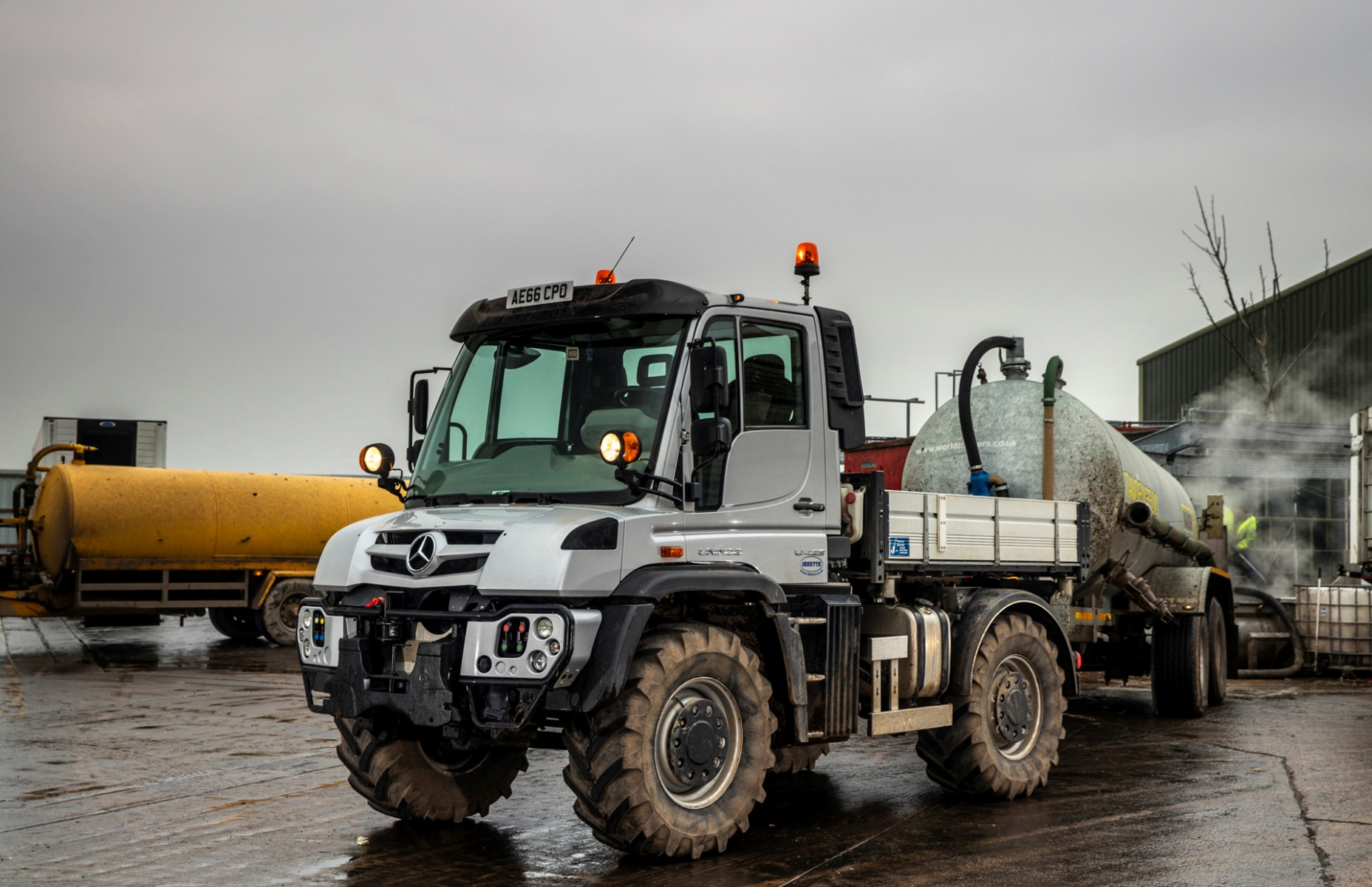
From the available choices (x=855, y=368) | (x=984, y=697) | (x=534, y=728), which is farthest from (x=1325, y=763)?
(x=534, y=728)

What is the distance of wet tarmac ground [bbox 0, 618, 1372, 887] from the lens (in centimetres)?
684

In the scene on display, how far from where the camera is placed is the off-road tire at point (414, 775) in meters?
7.65

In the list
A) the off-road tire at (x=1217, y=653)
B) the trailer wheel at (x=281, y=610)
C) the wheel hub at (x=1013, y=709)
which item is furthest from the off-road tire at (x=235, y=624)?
the wheel hub at (x=1013, y=709)

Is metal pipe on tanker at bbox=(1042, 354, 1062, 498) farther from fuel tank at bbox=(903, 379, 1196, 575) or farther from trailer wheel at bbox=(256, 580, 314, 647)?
trailer wheel at bbox=(256, 580, 314, 647)

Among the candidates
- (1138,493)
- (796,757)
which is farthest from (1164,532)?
(796,757)

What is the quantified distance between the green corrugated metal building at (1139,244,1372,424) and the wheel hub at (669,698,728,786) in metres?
29.5

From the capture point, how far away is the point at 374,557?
725 centimetres

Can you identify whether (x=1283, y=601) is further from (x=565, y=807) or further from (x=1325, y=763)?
(x=565, y=807)

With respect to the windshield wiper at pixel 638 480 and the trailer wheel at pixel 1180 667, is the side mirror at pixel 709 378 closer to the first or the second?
the windshield wiper at pixel 638 480

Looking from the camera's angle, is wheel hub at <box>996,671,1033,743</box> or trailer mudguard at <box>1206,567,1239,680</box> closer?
wheel hub at <box>996,671,1033,743</box>

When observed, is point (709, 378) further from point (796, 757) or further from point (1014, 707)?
point (1014, 707)

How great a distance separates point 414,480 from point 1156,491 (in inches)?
356

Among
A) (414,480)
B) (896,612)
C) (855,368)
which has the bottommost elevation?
(896,612)

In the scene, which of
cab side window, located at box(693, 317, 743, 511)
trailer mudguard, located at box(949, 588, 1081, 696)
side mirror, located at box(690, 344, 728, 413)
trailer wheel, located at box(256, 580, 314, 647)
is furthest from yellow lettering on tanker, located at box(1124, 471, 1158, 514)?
trailer wheel, located at box(256, 580, 314, 647)
